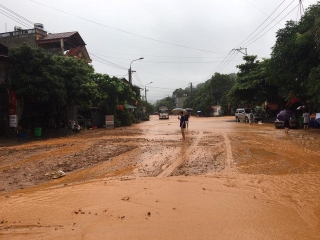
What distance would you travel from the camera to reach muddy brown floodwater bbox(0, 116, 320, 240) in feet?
13.0

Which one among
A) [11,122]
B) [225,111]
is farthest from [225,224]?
[225,111]

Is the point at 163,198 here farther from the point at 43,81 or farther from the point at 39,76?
the point at 39,76

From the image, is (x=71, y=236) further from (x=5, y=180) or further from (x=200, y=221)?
(x=5, y=180)

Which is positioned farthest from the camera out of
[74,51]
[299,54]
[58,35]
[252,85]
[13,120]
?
[252,85]

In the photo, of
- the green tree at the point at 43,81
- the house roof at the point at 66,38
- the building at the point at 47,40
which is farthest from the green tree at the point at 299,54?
the house roof at the point at 66,38

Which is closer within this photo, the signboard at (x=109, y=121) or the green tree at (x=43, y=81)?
the green tree at (x=43, y=81)

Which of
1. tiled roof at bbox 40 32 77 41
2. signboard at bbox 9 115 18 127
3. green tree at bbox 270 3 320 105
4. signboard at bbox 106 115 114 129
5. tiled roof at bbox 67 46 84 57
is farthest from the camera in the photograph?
tiled roof at bbox 67 46 84 57

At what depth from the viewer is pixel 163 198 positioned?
5.27 meters

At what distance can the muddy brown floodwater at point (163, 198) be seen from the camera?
396 centimetres

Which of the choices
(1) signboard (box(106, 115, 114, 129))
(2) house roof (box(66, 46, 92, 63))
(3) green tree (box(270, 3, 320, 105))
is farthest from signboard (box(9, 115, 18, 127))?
(3) green tree (box(270, 3, 320, 105))

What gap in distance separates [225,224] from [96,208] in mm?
2264

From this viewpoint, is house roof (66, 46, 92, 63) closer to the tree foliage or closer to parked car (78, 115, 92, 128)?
parked car (78, 115, 92, 128)

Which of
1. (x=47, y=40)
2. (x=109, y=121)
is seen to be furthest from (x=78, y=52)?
(x=109, y=121)

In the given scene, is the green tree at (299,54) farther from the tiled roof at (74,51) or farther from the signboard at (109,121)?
the tiled roof at (74,51)
